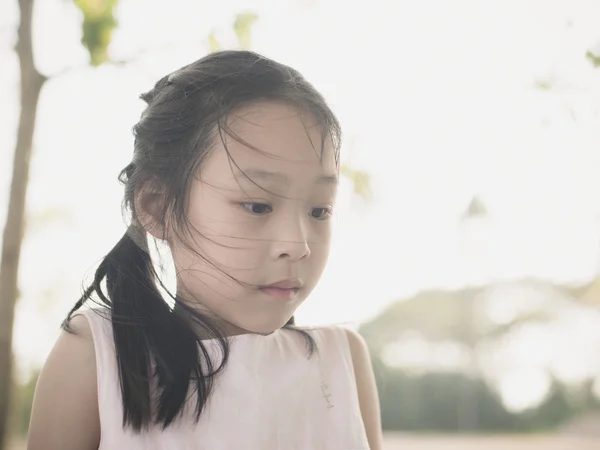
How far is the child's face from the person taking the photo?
68cm

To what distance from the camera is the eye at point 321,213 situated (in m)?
0.72

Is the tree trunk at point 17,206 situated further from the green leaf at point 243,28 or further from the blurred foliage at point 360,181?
the blurred foliage at point 360,181

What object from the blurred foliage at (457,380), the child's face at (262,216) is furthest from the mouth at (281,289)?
the blurred foliage at (457,380)

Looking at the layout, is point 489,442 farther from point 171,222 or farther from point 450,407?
point 171,222

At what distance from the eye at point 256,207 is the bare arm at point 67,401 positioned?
0.21 meters

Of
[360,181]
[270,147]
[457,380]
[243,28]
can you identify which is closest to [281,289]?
[270,147]

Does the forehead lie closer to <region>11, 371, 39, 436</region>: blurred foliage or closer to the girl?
the girl

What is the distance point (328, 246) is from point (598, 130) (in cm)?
99

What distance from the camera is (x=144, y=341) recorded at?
28.5 inches

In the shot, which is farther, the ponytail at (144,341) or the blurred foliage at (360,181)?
the blurred foliage at (360,181)

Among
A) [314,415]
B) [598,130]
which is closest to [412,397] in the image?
[598,130]

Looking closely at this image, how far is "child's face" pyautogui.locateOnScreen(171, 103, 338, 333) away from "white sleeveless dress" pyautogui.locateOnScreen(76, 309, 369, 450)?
2.5 inches

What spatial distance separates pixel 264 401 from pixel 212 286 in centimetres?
14

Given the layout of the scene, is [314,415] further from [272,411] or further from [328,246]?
[328,246]
